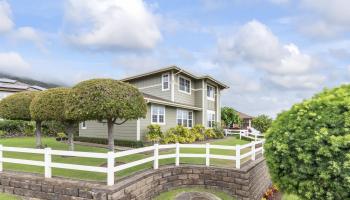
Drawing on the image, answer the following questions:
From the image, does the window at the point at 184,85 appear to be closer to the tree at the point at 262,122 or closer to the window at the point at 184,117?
the window at the point at 184,117

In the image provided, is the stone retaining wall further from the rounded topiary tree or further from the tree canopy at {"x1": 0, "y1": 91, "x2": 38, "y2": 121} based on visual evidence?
the tree canopy at {"x1": 0, "y1": 91, "x2": 38, "y2": 121}

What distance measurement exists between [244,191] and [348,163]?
214 inches

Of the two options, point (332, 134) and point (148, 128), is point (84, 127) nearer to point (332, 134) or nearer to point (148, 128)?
point (148, 128)

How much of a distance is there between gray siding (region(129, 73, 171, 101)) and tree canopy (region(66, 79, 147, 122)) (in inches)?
502

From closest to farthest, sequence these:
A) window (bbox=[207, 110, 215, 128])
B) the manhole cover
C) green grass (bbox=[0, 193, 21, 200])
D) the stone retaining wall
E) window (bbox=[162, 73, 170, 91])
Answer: the stone retaining wall → green grass (bbox=[0, 193, 21, 200]) → the manhole cover → window (bbox=[162, 73, 170, 91]) → window (bbox=[207, 110, 215, 128])

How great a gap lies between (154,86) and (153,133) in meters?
6.36

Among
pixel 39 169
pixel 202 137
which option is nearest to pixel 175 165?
pixel 39 169

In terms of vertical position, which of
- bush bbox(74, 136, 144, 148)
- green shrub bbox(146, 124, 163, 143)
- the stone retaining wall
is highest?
green shrub bbox(146, 124, 163, 143)

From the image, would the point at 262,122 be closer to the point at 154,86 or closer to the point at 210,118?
the point at 210,118

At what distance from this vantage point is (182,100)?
2478cm

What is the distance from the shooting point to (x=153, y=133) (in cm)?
1888

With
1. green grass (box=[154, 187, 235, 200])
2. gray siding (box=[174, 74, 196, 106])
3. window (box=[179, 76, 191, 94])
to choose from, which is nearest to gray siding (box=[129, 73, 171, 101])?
gray siding (box=[174, 74, 196, 106])

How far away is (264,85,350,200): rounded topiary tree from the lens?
509cm

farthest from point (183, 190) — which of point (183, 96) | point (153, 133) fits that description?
point (183, 96)
